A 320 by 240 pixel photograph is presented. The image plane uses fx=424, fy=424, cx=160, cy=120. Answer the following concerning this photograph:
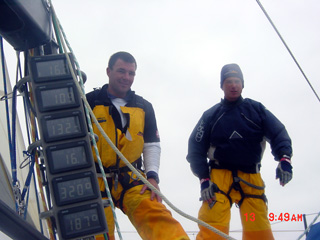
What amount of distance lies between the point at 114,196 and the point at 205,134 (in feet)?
2.93

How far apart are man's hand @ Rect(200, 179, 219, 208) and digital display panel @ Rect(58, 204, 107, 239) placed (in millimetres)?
1013

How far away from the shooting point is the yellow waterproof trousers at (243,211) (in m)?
2.64

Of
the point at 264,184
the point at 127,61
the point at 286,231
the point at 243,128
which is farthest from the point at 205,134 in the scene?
the point at 286,231

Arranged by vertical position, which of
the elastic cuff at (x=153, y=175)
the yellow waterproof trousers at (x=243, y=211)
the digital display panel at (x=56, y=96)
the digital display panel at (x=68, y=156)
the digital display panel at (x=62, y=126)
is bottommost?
the yellow waterproof trousers at (x=243, y=211)

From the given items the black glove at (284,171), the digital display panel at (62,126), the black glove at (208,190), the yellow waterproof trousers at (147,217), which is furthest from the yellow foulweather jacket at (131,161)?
the black glove at (284,171)

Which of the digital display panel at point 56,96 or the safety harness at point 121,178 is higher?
the digital display panel at point 56,96

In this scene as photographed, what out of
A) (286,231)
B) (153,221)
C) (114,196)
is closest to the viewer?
(153,221)

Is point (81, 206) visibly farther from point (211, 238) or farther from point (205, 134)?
point (205, 134)

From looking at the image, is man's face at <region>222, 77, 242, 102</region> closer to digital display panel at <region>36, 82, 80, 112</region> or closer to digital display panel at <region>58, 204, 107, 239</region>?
digital display panel at <region>36, 82, 80, 112</region>

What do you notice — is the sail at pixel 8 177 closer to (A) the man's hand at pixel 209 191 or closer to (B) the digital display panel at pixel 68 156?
(B) the digital display panel at pixel 68 156

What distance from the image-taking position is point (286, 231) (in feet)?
11.9

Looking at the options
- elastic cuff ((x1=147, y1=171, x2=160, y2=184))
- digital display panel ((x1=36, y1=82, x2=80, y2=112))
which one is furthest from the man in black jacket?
digital display panel ((x1=36, y1=82, x2=80, y2=112))

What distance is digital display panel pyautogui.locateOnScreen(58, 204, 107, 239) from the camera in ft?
5.95

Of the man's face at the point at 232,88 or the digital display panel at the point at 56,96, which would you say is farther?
the man's face at the point at 232,88
